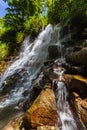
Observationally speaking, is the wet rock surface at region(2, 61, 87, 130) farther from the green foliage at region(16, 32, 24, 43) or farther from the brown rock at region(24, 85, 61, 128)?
the green foliage at region(16, 32, 24, 43)

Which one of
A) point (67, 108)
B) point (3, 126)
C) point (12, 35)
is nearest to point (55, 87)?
point (67, 108)

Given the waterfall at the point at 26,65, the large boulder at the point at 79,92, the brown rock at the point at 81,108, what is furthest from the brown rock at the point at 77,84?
the waterfall at the point at 26,65

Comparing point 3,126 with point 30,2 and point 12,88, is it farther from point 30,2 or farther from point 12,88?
point 30,2

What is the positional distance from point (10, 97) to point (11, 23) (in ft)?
58.7

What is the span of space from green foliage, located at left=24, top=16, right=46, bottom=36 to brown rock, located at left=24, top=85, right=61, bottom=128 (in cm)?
1943

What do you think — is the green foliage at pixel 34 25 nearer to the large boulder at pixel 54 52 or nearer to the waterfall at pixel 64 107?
the large boulder at pixel 54 52

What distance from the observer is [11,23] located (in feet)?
107

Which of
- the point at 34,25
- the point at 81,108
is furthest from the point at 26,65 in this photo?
the point at 81,108

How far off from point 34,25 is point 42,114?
2098 cm

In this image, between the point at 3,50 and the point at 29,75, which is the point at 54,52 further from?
the point at 3,50

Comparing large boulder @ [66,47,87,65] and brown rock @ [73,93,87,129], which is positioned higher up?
large boulder @ [66,47,87,65]

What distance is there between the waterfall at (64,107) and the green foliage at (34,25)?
57.6ft

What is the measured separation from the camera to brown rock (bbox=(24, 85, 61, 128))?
10.4 m

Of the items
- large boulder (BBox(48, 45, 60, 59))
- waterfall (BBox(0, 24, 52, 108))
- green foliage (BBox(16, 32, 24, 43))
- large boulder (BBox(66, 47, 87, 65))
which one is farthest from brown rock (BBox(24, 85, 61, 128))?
green foliage (BBox(16, 32, 24, 43))
